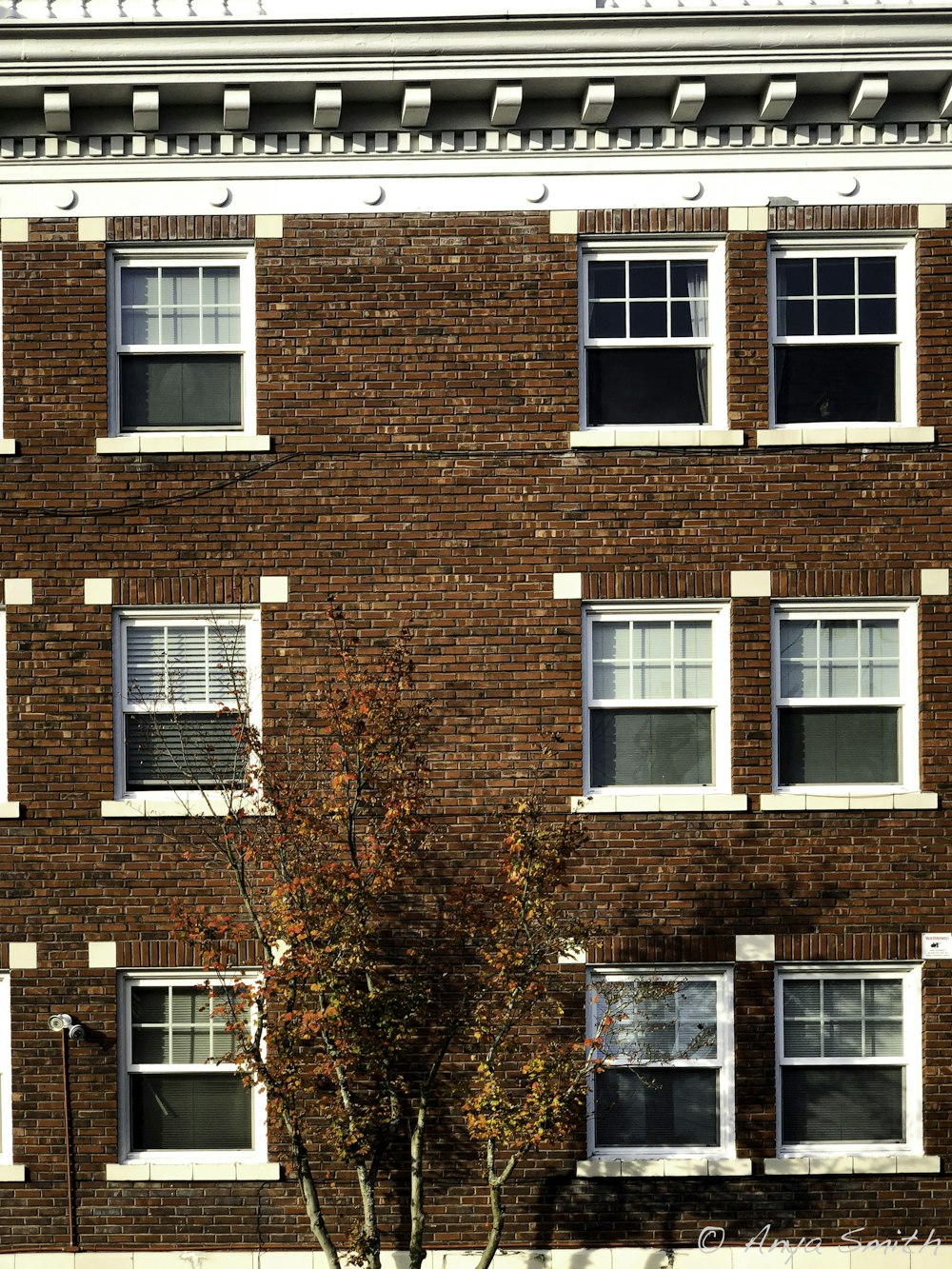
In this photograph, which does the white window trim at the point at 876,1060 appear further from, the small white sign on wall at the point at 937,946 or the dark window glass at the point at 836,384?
the dark window glass at the point at 836,384

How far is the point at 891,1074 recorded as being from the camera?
35.5 feet

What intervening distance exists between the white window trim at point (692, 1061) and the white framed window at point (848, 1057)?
0.40 metres

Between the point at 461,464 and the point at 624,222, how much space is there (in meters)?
2.39

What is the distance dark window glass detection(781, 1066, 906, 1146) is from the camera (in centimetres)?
1077

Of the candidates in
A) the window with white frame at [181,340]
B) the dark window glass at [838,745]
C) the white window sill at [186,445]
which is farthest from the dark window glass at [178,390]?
the dark window glass at [838,745]

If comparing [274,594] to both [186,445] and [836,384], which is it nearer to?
[186,445]

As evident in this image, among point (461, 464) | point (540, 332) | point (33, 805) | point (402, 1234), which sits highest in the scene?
point (540, 332)

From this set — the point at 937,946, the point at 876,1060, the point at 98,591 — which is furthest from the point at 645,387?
the point at 876,1060

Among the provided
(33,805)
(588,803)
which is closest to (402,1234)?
(588,803)

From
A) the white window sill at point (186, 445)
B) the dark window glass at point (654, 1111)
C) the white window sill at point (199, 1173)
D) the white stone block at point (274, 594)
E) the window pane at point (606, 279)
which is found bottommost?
the white window sill at point (199, 1173)

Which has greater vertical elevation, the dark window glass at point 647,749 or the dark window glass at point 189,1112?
the dark window glass at point 647,749

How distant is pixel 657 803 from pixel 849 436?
3317 millimetres

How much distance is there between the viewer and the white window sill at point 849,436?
11.0 m

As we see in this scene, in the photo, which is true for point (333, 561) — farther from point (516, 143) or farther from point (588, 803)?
point (516, 143)
